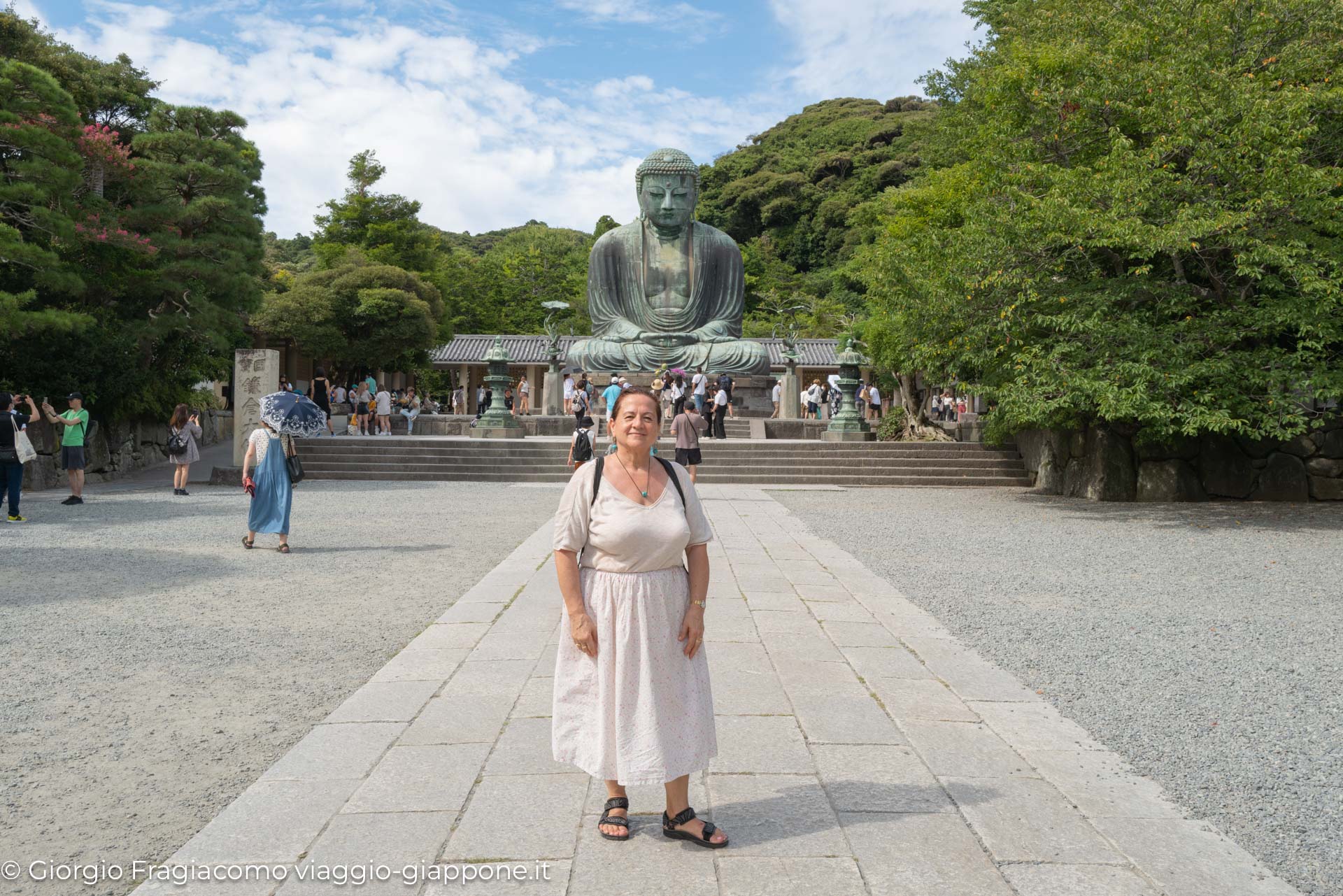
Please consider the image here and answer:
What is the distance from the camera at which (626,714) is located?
2.63 meters

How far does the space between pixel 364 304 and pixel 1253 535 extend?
2297cm

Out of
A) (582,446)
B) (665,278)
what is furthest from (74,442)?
(665,278)

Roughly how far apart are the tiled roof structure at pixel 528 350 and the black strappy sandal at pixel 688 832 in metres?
31.3

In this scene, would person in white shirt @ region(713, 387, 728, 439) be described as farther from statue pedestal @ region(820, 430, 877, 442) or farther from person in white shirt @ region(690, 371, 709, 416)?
statue pedestal @ region(820, 430, 877, 442)

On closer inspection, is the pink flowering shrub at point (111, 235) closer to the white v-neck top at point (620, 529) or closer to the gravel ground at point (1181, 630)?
the gravel ground at point (1181, 630)

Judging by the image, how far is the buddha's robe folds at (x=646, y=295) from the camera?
73.4ft

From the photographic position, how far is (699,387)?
19.1m

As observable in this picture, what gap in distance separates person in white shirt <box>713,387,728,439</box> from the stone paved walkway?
13.8 meters

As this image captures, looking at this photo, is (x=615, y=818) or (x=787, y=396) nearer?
(x=615, y=818)

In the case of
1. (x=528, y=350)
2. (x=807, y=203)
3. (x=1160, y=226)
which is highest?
(x=807, y=203)

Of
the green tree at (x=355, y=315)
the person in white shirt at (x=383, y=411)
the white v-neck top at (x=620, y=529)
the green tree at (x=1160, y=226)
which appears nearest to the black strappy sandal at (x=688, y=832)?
the white v-neck top at (x=620, y=529)

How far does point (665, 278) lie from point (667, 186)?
2.06 m

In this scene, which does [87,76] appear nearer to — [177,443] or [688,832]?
[177,443]

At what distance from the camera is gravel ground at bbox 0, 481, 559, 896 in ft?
10.0
